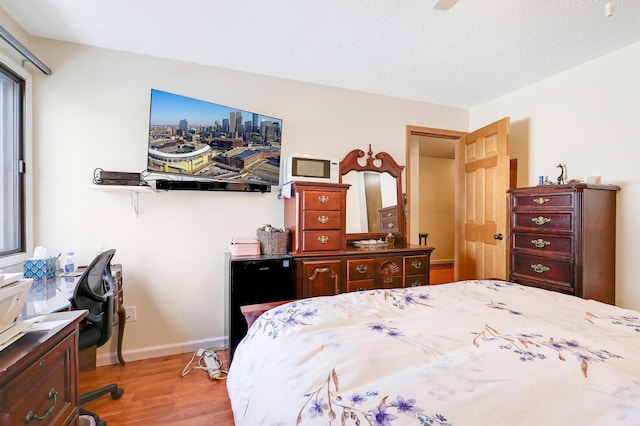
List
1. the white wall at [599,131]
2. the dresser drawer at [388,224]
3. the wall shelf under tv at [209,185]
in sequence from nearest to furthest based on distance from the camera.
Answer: the white wall at [599,131] < the wall shelf under tv at [209,185] < the dresser drawer at [388,224]

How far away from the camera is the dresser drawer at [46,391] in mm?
769

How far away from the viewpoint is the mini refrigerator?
2.19m

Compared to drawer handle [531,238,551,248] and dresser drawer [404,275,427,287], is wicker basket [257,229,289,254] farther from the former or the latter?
drawer handle [531,238,551,248]

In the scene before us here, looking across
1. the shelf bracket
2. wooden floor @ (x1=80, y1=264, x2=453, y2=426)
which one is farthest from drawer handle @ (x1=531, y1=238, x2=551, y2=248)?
the shelf bracket

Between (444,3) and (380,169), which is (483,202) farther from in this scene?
(444,3)

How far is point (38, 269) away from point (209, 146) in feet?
4.63

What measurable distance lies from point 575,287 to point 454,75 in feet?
6.77

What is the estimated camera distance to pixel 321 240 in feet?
8.14

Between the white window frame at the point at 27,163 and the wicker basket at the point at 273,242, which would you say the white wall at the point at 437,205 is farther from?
Answer: the white window frame at the point at 27,163

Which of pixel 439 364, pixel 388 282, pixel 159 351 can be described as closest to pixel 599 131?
pixel 388 282

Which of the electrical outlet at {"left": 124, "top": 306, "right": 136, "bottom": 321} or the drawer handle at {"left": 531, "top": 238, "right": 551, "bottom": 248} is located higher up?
the drawer handle at {"left": 531, "top": 238, "right": 551, "bottom": 248}

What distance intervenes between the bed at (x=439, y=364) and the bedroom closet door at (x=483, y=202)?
1787mm

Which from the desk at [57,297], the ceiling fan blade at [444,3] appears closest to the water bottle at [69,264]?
the desk at [57,297]

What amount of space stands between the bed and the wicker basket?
108 cm
